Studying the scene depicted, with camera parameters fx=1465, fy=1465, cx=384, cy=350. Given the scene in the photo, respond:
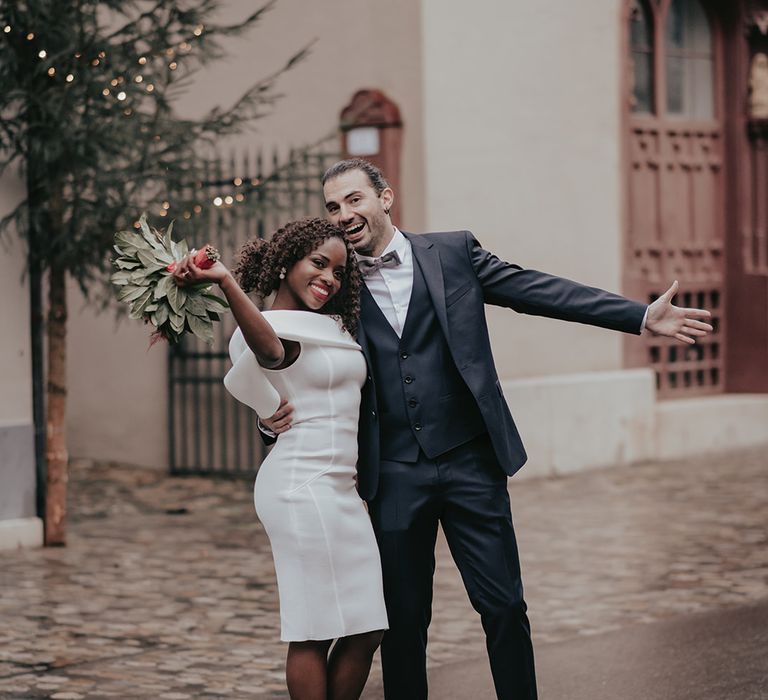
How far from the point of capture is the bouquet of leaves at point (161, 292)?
4031mm

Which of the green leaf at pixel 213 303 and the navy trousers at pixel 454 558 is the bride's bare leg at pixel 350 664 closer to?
the navy trousers at pixel 454 558

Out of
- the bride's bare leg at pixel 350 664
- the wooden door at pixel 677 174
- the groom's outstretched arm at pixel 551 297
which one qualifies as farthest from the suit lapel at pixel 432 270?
the wooden door at pixel 677 174

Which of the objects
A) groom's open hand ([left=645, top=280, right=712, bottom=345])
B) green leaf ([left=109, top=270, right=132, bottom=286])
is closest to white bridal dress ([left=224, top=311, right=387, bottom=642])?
Result: green leaf ([left=109, top=270, right=132, bottom=286])

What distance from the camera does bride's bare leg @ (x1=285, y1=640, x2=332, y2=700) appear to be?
414cm

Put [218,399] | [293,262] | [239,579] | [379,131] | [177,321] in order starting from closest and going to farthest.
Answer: [177,321] < [293,262] < [239,579] < [379,131] < [218,399]

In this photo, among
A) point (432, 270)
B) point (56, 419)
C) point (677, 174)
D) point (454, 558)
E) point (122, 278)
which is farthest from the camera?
point (677, 174)

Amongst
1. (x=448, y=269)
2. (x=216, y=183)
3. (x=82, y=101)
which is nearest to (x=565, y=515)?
(x=216, y=183)

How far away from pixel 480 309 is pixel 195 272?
101 centimetres

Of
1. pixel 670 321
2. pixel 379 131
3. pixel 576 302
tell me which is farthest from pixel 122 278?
pixel 379 131

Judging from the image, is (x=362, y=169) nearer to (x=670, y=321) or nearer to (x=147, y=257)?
(x=147, y=257)

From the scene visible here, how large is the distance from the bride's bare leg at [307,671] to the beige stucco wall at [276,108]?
7.65 m

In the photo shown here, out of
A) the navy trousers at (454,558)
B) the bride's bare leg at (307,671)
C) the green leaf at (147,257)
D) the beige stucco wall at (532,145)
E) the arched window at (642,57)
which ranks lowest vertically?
the bride's bare leg at (307,671)

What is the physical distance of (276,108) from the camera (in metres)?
12.3

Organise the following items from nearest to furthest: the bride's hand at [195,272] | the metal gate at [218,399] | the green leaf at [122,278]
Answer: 1. the bride's hand at [195,272]
2. the green leaf at [122,278]
3. the metal gate at [218,399]
